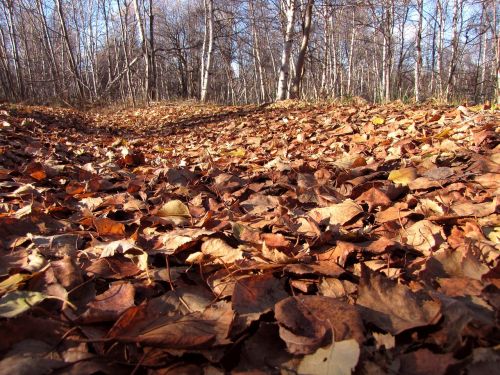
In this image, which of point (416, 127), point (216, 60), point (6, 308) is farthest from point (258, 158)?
point (216, 60)

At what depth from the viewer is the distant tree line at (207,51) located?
1365cm

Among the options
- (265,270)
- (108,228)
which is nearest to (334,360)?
(265,270)

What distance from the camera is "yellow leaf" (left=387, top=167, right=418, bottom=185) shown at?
1812 mm

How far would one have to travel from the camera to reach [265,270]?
3.54ft

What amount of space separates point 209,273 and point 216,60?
1272 inches

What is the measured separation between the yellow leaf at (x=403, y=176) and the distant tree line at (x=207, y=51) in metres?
7.77

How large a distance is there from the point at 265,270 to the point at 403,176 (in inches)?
42.3

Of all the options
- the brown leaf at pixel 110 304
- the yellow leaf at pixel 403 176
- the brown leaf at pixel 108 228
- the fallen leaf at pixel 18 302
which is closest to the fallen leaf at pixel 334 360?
the brown leaf at pixel 110 304

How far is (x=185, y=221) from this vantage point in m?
1.60

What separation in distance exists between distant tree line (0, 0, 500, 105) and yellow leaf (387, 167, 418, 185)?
25.5ft

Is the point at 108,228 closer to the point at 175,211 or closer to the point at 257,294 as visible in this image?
the point at 175,211

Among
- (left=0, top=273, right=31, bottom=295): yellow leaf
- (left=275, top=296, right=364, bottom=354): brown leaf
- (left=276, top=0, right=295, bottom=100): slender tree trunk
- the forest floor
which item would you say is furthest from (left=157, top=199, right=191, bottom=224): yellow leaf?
(left=276, top=0, right=295, bottom=100): slender tree trunk

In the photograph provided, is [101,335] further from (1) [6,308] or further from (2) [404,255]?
(2) [404,255]

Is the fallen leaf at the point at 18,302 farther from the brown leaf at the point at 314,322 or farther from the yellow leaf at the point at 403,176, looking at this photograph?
the yellow leaf at the point at 403,176
